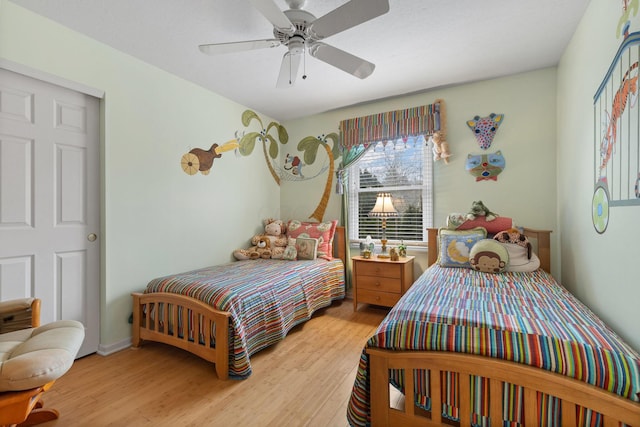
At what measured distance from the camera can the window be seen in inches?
134

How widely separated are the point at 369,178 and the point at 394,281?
4.47ft

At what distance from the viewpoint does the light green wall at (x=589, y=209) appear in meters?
1.35

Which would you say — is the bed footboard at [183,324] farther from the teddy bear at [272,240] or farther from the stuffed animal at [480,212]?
the stuffed animal at [480,212]

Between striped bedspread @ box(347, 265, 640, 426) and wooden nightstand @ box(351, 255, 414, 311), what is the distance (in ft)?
4.05

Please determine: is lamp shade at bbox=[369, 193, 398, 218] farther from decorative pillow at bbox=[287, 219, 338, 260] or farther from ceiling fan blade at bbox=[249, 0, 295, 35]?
ceiling fan blade at bbox=[249, 0, 295, 35]

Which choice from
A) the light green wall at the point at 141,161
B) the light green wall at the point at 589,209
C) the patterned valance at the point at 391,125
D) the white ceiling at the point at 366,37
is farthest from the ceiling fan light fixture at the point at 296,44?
the patterned valance at the point at 391,125

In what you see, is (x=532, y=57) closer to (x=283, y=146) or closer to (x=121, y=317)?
(x=283, y=146)

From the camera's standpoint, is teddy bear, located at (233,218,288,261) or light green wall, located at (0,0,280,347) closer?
light green wall, located at (0,0,280,347)

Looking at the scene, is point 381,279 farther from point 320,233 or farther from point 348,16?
point 348,16

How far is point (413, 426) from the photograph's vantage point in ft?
4.17

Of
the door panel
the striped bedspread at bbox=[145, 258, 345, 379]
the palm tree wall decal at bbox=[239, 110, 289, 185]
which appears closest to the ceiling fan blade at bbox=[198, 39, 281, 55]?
the door panel

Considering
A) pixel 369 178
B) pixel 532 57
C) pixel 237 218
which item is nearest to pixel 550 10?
pixel 532 57

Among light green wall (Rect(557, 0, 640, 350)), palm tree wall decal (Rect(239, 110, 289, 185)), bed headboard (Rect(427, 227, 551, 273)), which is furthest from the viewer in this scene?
palm tree wall decal (Rect(239, 110, 289, 185))

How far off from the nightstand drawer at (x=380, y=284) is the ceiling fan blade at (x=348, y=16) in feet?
7.56
